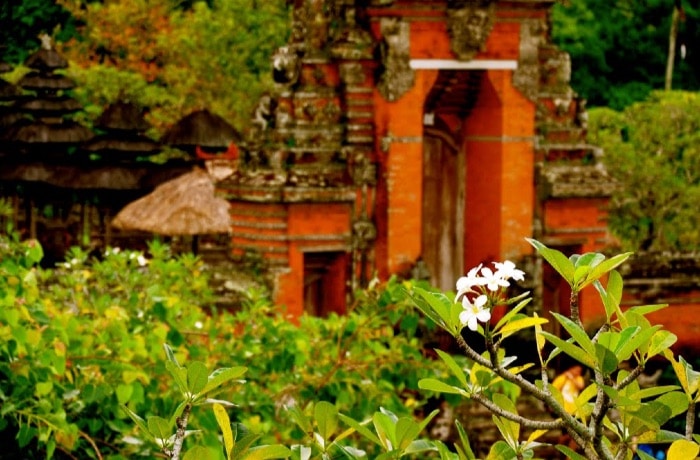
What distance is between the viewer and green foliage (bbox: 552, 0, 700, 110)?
84.9ft

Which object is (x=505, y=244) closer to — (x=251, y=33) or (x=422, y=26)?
(x=422, y=26)

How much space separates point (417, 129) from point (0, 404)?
33.3 feet

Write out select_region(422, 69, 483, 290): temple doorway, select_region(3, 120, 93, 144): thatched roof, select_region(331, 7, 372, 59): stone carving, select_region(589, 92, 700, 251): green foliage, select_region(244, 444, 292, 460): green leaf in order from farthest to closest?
select_region(3, 120, 93, 144): thatched roof → select_region(589, 92, 700, 251): green foliage → select_region(422, 69, 483, 290): temple doorway → select_region(331, 7, 372, 59): stone carving → select_region(244, 444, 292, 460): green leaf

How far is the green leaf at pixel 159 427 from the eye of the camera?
233 cm

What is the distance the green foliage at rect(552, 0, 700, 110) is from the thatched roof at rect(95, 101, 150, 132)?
27.6 ft

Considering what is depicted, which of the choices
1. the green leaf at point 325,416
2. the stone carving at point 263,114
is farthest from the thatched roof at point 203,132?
the green leaf at point 325,416

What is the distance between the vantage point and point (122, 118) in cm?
2130

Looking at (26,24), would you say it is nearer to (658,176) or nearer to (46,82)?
(46,82)

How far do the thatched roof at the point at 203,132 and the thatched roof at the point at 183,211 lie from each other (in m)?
1.76

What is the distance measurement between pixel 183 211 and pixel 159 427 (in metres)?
15.4

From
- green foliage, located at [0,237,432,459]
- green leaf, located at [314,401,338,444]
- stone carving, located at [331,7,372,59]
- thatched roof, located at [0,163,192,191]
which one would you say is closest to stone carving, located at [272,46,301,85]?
stone carving, located at [331,7,372,59]

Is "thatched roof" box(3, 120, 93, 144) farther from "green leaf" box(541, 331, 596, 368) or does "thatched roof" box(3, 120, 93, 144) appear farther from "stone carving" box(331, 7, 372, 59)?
"green leaf" box(541, 331, 596, 368)

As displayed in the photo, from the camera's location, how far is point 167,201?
710 inches

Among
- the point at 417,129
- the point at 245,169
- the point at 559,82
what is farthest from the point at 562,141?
the point at 245,169
